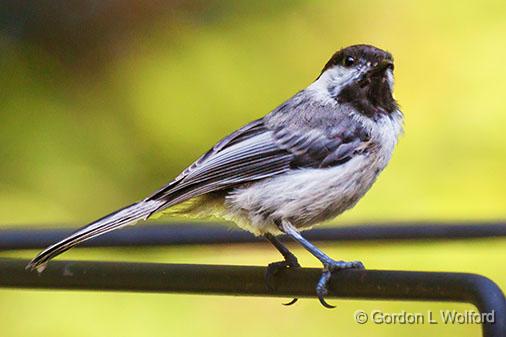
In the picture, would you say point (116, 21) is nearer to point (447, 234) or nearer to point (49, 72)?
point (49, 72)

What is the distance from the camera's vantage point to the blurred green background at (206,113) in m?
3.06

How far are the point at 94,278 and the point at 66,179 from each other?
1.79 m

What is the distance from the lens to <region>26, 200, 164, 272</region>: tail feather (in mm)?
1707

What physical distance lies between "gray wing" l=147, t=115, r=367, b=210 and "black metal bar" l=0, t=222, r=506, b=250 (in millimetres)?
104

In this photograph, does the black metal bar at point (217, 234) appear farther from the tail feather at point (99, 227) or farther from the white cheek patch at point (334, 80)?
the white cheek patch at point (334, 80)

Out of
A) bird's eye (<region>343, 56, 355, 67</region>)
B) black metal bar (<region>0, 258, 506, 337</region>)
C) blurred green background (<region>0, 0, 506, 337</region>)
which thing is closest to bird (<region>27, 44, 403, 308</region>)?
bird's eye (<region>343, 56, 355, 67</region>)

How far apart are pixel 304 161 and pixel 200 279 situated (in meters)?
0.71

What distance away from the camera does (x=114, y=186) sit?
3.46m

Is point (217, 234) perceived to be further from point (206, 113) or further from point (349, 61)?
point (206, 113)

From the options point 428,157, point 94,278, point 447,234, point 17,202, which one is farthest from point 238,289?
point 17,202

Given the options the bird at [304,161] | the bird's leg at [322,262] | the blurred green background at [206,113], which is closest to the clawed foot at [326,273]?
the bird's leg at [322,262]

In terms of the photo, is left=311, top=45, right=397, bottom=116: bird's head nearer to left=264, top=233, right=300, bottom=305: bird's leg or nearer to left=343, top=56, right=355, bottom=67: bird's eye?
left=343, top=56, right=355, bottom=67: bird's eye

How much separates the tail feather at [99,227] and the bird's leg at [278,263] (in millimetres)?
297

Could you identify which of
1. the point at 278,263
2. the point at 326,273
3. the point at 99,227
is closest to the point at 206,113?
the point at 278,263
